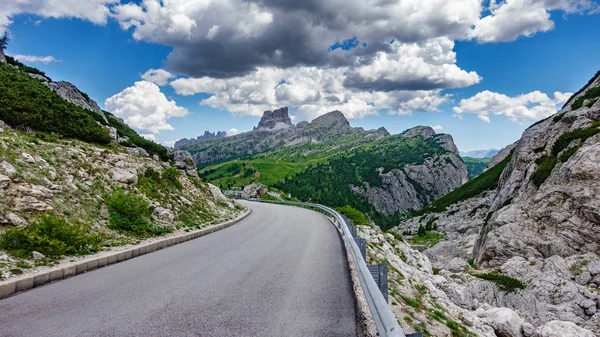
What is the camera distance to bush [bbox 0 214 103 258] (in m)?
9.66

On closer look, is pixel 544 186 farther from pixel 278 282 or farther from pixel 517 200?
pixel 278 282

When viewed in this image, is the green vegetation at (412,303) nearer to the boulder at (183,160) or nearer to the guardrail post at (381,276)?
the guardrail post at (381,276)

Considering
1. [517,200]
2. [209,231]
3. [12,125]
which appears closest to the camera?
[12,125]

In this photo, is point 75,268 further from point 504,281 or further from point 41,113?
point 504,281

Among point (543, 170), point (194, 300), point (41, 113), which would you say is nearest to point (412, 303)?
point (194, 300)

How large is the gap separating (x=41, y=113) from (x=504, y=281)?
→ 1215 inches

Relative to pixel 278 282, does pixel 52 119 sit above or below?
above

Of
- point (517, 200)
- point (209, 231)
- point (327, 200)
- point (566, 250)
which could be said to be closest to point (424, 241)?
point (517, 200)

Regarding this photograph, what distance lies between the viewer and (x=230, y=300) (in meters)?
7.38

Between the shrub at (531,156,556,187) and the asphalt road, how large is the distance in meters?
27.7

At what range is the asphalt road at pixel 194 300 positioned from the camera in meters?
5.84

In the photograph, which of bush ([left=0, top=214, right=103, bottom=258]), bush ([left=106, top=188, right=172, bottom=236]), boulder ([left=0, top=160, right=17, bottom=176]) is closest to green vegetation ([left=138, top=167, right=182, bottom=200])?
bush ([left=106, top=188, right=172, bottom=236])

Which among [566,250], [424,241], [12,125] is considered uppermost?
[12,125]

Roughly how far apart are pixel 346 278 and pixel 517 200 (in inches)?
1172
